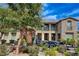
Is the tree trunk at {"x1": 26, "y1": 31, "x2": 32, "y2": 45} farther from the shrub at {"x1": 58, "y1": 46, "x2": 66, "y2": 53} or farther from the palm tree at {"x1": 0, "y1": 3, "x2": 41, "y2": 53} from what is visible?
the shrub at {"x1": 58, "y1": 46, "x2": 66, "y2": 53}

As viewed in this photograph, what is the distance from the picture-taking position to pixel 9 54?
124 inches

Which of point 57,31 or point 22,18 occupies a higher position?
point 22,18

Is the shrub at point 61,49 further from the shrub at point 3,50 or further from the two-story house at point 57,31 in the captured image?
the shrub at point 3,50

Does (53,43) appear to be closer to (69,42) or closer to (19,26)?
(69,42)

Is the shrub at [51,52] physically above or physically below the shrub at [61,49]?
below

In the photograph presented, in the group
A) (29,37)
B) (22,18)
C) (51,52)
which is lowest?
(51,52)

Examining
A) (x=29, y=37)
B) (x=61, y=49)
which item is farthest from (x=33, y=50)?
(x=61, y=49)

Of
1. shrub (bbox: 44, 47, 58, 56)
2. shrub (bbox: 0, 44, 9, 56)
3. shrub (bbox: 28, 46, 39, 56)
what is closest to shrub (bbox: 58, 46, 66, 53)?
shrub (bbox: 44, 47, 58, 56)

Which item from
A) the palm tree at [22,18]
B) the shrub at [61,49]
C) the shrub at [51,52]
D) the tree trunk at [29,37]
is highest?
the palm tree at [22,18]

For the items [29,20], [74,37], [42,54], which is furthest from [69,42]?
[29,20]

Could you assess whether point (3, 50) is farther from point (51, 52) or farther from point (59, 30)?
point (59, 30)

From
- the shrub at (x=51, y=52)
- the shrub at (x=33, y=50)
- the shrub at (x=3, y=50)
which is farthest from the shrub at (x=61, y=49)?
the shrub at (x=3, y=50)

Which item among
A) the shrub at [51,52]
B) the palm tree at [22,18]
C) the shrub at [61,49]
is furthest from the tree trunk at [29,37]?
the shrub at [61,49]

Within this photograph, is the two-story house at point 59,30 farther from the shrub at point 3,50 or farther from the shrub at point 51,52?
the shrub at point 3,50
